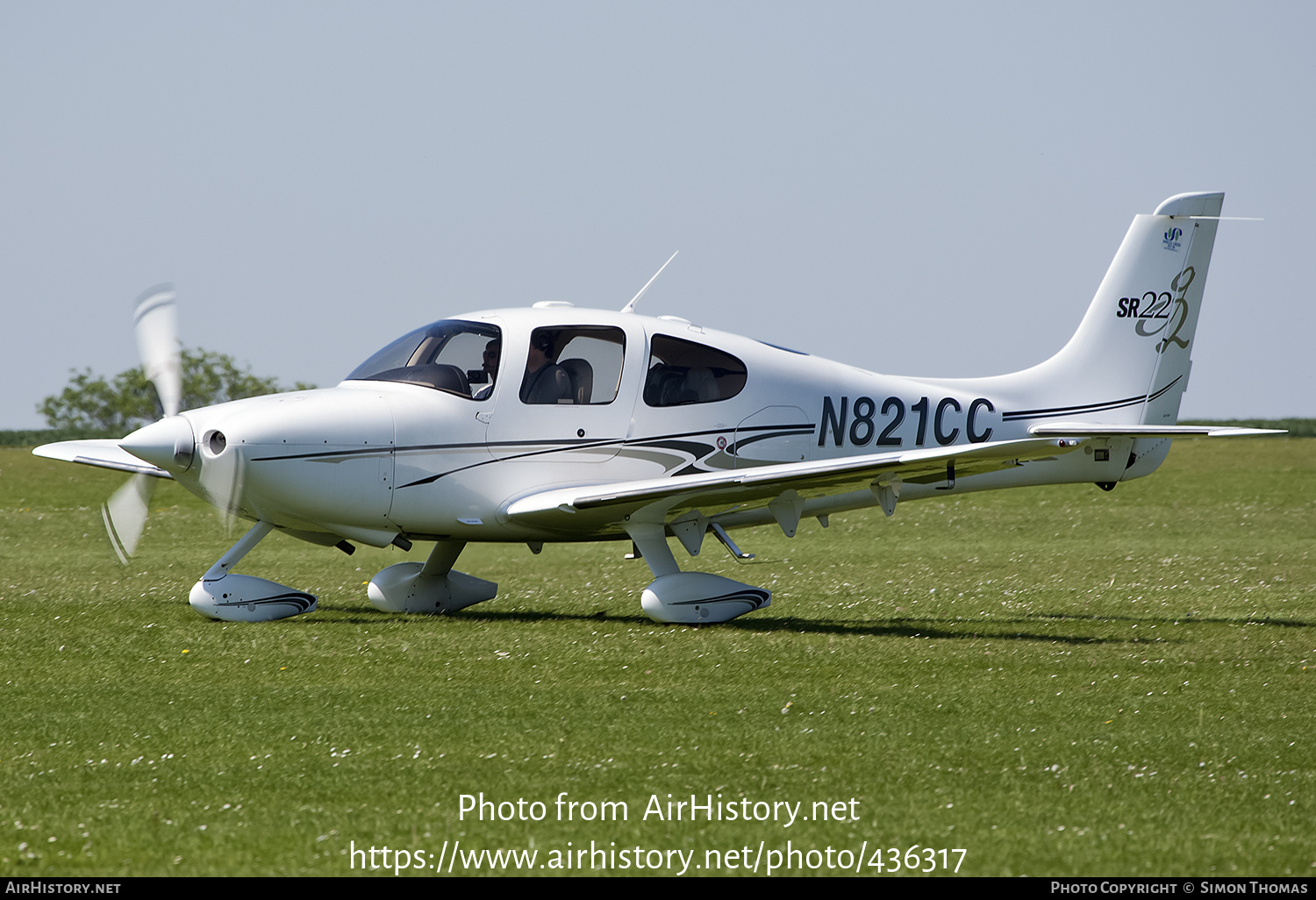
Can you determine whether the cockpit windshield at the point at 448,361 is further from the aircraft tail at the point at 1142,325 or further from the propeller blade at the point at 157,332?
the aircraft tail at the point at 1142,325

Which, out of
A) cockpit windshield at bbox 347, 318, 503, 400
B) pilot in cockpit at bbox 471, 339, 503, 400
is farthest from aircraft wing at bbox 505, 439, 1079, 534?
cockpit windshield at bbox 347, 318, 503, 400

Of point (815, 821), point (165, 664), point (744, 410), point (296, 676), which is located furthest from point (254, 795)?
point (744, 410)

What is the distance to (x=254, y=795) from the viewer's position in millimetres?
5785

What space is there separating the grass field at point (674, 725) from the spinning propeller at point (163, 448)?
0.87m

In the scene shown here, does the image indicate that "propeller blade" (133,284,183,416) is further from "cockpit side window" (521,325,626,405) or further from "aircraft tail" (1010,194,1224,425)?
"aircraft tail" (1010,194,1224,425)

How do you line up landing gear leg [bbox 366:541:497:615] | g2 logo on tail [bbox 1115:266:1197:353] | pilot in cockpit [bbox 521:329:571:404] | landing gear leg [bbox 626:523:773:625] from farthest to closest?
g2 logo on tail [bbox 1115:266:1197:353] → landing gear leg [bbox 366:541:497:615] → pilot in cockpit [bbox 521:329:571:404] → landing gear leg [bbox 626:523:773:625]

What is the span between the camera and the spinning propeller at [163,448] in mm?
10312

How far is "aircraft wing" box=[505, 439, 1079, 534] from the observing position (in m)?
10.1

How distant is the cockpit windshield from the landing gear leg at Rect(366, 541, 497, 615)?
165cm

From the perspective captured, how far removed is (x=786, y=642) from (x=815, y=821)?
16.0ft

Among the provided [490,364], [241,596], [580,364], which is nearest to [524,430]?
[490,364]

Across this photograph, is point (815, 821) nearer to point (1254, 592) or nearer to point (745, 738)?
point (745, 738)

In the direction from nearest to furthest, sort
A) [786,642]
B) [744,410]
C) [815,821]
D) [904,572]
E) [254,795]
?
[815,821] → [254,795] → [786,642] → [744,410] → [904,572]

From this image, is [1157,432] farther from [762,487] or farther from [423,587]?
[423,587]
